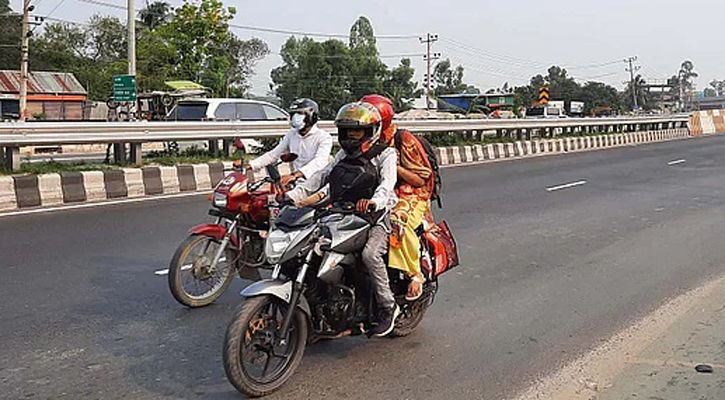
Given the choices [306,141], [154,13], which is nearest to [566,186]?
[306,141]

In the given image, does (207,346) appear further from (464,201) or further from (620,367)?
(464,201)

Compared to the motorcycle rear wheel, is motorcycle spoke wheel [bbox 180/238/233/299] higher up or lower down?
higher up

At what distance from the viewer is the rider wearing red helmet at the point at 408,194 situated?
190 inches

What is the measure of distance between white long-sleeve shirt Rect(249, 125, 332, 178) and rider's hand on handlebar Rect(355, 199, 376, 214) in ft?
6.42

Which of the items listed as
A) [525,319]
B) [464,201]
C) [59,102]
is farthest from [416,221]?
[59,102]

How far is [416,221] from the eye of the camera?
5.02 meters

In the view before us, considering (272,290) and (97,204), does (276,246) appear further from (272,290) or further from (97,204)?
(97,204)

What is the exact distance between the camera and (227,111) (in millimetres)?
18312

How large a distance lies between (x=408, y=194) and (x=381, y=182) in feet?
1.33

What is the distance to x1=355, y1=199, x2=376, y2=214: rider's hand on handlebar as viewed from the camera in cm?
448

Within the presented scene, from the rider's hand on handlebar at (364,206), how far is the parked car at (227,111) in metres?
13.8

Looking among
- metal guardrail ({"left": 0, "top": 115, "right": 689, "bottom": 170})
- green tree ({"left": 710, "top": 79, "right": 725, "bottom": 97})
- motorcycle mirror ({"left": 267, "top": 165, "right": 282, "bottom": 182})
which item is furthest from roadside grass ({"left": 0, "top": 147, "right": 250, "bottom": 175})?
green tree ({"left": 710, "top": 79, "right": 725, "bottom": 97})

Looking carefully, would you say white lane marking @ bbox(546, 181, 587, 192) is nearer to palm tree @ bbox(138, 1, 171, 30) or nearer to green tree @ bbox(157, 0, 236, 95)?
green tree @ bbox(157, 0, 236, 95)

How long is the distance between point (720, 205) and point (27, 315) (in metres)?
10.3
